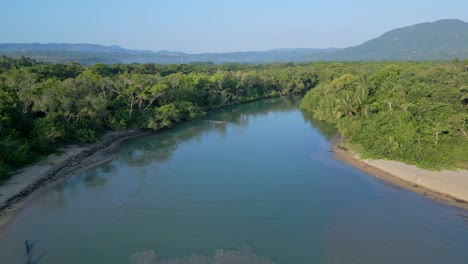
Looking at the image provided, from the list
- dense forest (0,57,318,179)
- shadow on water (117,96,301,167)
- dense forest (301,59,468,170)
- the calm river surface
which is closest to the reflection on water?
the calm river surface

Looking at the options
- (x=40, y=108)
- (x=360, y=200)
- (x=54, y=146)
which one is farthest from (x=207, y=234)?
(x=40, y=108)

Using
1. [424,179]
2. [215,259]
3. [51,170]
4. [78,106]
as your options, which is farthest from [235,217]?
[78,106]

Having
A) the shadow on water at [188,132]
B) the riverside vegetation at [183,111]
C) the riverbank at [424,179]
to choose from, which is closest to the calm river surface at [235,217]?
the shadow on water at [188,132]

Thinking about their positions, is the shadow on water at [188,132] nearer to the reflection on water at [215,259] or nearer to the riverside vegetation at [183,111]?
the riverside vegetation at [183,111]

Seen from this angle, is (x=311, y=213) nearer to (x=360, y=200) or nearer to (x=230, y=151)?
(x=360, y=200)

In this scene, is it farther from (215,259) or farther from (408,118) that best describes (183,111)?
(215,259)
